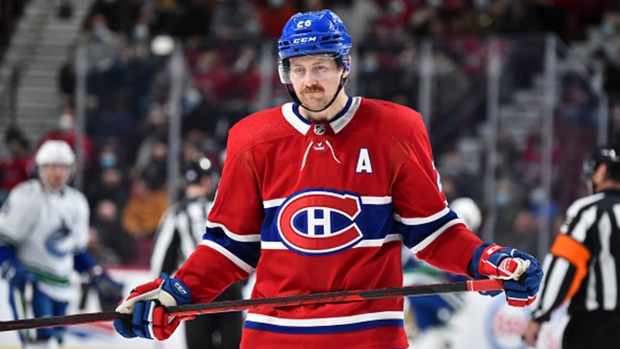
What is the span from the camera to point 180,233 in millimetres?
5629

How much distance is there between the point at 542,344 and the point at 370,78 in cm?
243

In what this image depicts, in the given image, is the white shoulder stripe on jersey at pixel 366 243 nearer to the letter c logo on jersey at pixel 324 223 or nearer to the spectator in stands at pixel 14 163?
the letter c logo on jersey at pixel 324 223

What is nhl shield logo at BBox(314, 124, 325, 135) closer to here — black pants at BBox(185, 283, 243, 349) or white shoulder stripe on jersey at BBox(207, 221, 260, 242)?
white shoulder stripe on jersey at BBox(207, 221, 260, 242)

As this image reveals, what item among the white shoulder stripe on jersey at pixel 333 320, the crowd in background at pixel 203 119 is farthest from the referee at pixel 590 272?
the crowd in background at pixel 203 119

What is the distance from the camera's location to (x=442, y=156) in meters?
7.25

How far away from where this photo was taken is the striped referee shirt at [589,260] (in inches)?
156

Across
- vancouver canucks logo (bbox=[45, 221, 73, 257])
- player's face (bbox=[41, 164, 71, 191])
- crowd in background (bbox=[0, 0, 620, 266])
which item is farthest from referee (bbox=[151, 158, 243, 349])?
crowd in background (bbox=[0, 0, 620, 266])

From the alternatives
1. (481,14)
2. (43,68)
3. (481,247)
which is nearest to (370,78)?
(481,14)

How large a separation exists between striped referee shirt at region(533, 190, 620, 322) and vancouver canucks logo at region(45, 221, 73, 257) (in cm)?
269

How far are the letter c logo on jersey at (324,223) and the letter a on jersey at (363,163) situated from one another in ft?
0.22

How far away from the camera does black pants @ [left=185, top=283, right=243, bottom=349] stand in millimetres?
5516

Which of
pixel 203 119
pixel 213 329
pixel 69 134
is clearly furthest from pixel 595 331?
pixel 69 134

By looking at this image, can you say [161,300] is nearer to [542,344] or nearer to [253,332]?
[253,332]

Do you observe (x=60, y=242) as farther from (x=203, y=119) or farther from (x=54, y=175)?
(x=203, y=119)
